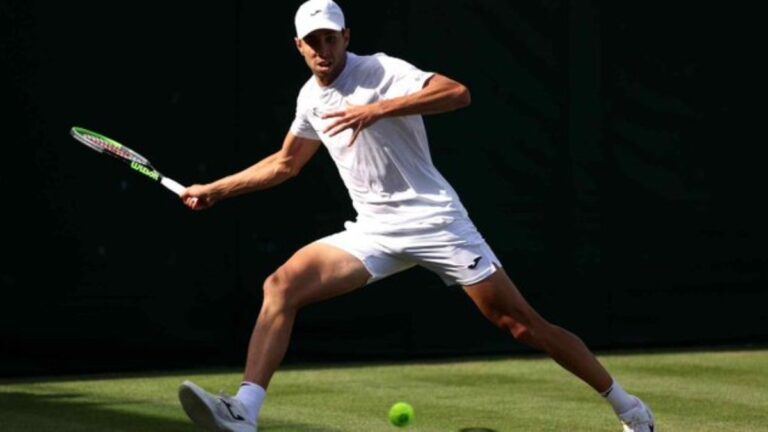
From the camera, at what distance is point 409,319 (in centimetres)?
1146

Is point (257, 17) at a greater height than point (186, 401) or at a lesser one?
greater

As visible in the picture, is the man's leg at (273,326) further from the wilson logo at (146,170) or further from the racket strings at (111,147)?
the racket strings at (111,147)

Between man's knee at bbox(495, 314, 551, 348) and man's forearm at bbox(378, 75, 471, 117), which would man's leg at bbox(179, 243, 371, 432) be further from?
man's forearm at bbox(378, 75, 471, 117)

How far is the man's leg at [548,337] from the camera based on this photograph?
7.18 meters

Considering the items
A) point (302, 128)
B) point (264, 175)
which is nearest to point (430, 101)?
point (302, 128)

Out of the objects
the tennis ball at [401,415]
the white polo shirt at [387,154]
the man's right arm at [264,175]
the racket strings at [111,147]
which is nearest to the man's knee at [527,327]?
the white polo shirt at [387,154]

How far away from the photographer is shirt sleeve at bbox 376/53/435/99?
7078 mm

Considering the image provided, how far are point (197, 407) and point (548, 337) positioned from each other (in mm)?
1463

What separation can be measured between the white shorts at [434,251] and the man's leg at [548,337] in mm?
66

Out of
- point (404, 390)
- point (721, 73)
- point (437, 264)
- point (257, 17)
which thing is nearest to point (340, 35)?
point (437, 264)

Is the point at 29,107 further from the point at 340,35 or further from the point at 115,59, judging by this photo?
the point at 340,35

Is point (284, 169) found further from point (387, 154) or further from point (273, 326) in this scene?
point (273, 326)

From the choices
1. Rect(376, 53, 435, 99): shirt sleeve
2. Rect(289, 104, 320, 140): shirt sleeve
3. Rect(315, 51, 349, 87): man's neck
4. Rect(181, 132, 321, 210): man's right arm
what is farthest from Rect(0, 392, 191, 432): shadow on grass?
Rect(376, 53, 435, 99): shirt sleeve

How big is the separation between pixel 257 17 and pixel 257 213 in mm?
1191
